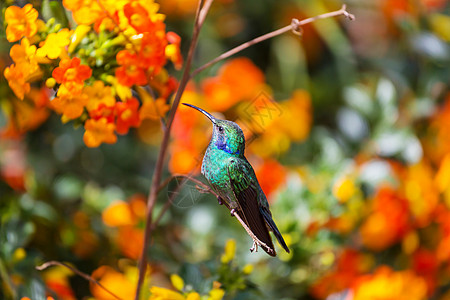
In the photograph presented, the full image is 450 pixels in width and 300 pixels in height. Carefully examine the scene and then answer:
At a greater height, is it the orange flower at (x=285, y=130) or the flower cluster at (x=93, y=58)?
the orange flower at (x=285, y=130)

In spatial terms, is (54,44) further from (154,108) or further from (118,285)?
(118,285)

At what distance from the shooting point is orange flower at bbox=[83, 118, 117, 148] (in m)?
0.46

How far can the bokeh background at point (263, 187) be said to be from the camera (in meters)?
0.64

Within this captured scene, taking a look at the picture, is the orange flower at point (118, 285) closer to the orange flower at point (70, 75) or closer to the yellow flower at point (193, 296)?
the yellow flower at point (193, 296)

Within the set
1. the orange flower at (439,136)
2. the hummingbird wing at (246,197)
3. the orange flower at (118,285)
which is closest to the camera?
the hummingbird wing at (246,197)

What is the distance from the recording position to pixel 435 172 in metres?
0.86

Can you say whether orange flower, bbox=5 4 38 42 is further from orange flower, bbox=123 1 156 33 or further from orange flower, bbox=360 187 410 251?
orange flower, bbox=360 187 410 251

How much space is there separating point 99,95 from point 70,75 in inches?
1.4

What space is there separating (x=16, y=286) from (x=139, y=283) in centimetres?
19

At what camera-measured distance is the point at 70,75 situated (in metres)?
0.43

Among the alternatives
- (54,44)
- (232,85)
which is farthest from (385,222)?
(54,44)

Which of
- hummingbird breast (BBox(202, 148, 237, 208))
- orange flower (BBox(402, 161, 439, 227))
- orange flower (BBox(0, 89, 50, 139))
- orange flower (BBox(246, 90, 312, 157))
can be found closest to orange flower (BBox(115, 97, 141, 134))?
hummingbird breast (BBox(202, 148, 237, 208))

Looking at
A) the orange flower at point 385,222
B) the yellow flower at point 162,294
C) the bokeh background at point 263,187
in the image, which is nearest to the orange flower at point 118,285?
the bokeh background at point 263,187

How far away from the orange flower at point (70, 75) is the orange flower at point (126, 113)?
43 mm
